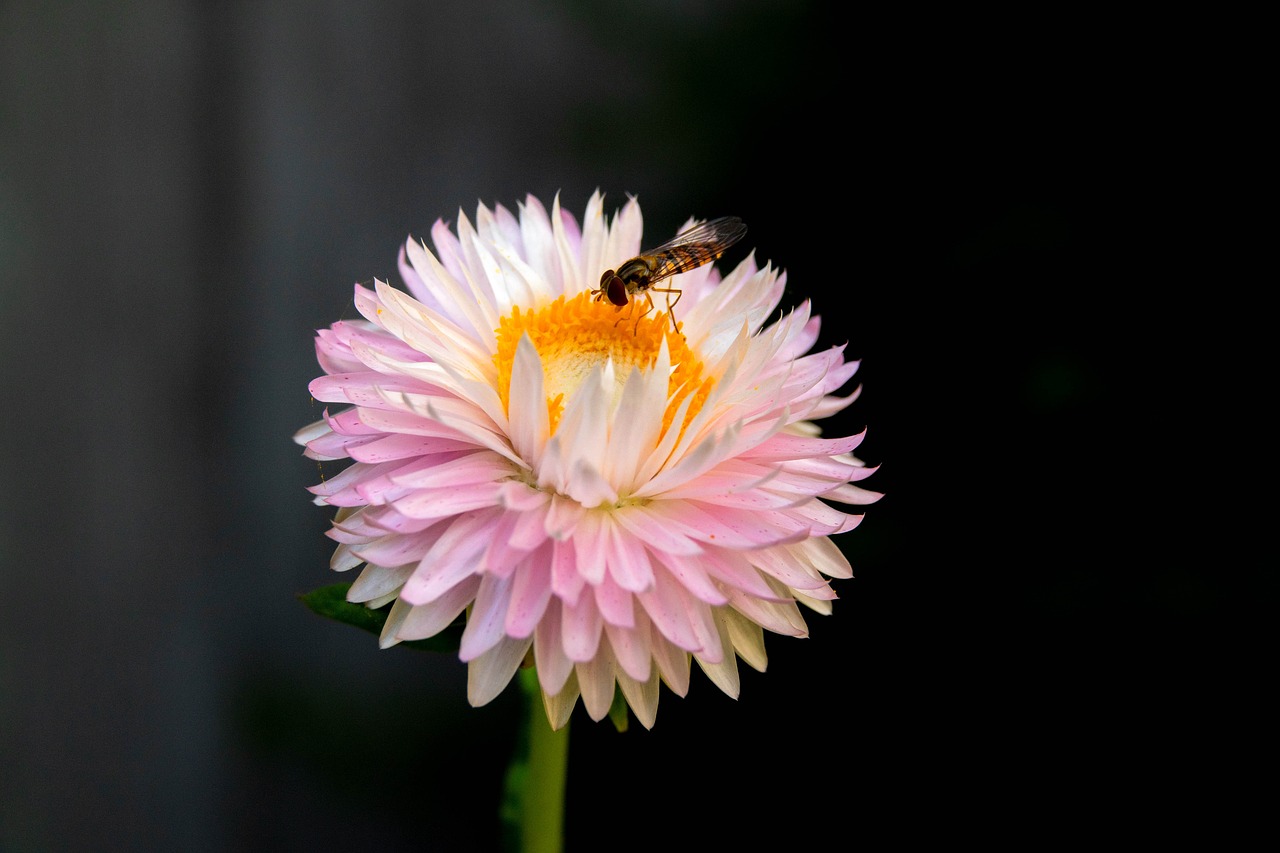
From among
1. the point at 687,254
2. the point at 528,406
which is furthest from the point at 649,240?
the point at 528,406

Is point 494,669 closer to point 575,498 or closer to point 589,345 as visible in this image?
point 575,498

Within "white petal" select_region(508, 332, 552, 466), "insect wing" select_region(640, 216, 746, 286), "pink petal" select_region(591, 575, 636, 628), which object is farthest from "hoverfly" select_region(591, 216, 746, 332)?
"pink petal" select_region(591, 575, 636, 628)

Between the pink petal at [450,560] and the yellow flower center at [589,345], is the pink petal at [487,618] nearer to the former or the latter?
the pink petal at [450,560]

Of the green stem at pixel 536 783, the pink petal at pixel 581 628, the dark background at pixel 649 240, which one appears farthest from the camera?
the dark background at pixel 649 240

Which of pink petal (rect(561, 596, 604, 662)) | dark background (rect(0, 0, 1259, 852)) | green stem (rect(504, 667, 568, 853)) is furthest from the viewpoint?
dark background (rect(0, 0, 1259, 852))

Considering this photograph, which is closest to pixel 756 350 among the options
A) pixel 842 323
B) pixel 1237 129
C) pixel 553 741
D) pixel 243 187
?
pixel 553 741

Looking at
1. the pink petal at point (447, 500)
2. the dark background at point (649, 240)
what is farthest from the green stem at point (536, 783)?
the dark background at point (649, 240)

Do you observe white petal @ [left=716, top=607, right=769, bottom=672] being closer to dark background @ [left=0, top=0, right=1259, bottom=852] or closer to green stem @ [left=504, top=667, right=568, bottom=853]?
green stem @ [left=504, top=667, right=568, bottom=853]

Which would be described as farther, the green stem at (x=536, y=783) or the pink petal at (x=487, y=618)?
the green stem at (x=536, y=783)

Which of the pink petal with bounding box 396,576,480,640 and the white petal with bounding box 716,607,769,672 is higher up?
the pink petal with bounding box 396,576,480,640
